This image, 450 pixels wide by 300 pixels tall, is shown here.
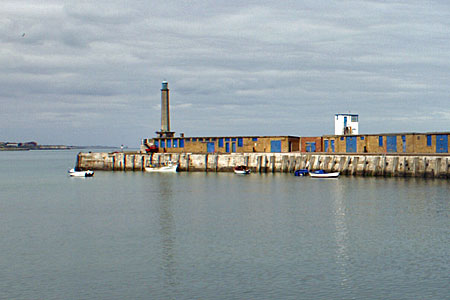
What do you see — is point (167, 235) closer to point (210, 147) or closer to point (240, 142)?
point (240, 142)

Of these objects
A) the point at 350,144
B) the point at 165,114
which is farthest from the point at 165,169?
the point at 350,144

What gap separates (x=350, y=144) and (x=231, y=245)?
54082 mm

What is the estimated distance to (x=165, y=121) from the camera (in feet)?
342

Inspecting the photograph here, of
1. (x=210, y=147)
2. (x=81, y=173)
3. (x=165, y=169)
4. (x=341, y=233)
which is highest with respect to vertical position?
(x=210, y=147)

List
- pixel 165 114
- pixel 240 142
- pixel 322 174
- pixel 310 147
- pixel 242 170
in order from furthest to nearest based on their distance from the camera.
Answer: pixel 165 114, pixel 240 142, pixel 310 147, pixel 242 170, pixel 322 174

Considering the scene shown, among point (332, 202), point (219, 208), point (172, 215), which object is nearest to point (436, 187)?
point (332, 202)

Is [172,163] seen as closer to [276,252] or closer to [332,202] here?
[332,202]

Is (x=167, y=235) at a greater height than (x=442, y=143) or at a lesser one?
lesser

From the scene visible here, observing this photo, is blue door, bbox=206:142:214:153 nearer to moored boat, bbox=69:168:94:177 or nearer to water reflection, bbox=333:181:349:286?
moored boat, bbox=69:168:94:177

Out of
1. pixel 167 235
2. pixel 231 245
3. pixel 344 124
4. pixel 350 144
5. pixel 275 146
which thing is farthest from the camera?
pixel 344 124

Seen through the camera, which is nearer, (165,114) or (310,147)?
(310,147)

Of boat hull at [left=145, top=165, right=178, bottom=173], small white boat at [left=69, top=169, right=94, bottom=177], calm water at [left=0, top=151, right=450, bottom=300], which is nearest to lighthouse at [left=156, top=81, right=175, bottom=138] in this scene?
boat hull at [left=145, top=165, right=178, bottom=173]

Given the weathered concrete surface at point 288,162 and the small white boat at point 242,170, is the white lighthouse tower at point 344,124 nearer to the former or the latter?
the weathered concrete surface at point 288,162

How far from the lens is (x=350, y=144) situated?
8338 centimetres
